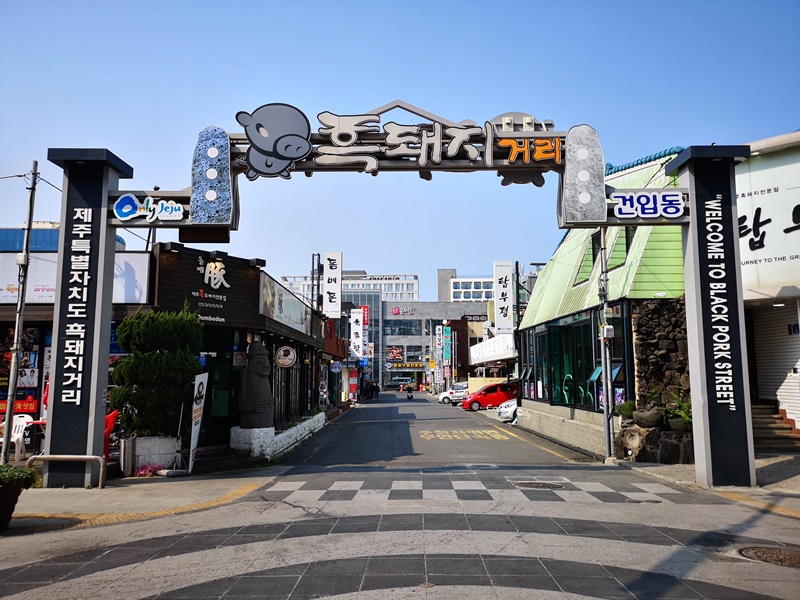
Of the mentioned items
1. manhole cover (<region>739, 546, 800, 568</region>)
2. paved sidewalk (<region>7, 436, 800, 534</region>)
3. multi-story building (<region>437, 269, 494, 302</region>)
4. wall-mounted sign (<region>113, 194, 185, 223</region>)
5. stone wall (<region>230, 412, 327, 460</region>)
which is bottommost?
paved sidewalk (<region>7, 436, 800, 534</region>)

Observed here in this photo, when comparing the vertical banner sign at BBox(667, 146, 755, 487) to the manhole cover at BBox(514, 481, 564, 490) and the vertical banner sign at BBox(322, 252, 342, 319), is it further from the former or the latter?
the vertical banner sign at BBox(322, 252, 342, 319)

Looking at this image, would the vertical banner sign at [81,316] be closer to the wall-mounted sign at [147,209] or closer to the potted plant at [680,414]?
the wall-mounted sign at [147,209]

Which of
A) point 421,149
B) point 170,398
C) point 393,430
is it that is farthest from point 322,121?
point 393,430

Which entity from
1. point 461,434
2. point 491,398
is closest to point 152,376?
point 461,434

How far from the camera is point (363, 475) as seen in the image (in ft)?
44.7

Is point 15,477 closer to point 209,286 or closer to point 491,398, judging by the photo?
point 209,286

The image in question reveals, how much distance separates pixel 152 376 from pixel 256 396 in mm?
3354

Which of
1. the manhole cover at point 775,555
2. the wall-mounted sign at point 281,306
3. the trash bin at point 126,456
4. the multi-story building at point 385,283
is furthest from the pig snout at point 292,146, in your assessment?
the multi-story building at point 385,283

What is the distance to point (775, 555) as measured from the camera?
734cm

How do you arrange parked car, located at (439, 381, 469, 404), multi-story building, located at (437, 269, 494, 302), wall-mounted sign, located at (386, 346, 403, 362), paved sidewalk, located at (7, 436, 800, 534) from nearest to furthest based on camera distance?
1. paved sidewalk, located at (7, 436, 800, 534)
2. parked car, located at (439, 381, 469, 404)
3. wall-mounted sign, located at (386, 346, 403, 362)
4. multi-story building, located at (437, 269, 494, 302)

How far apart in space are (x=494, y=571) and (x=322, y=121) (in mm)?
9332

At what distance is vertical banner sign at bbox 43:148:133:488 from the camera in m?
12.4

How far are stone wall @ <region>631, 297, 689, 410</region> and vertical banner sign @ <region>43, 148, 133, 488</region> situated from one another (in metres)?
13.0

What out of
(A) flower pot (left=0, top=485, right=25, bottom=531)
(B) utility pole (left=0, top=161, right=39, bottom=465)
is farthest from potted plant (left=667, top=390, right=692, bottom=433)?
(B) utility pole (left=0, top=161, right=39, bottom=465)
